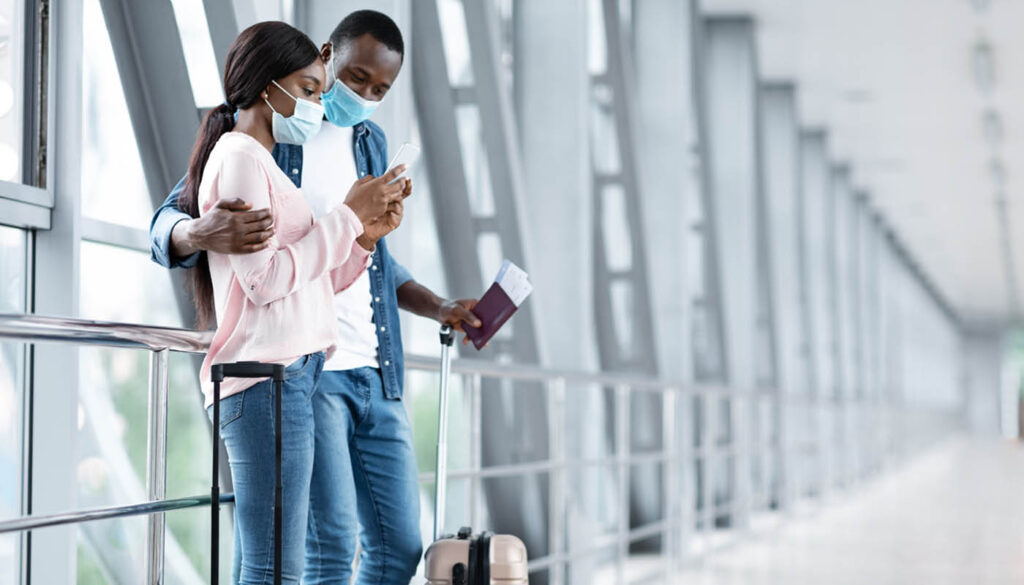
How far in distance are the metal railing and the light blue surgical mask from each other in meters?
0.25

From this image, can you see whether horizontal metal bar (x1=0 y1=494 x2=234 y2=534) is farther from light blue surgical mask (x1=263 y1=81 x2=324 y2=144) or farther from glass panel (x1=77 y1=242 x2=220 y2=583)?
glass panel (x1=77 y1=242 x2=220 y2=583)

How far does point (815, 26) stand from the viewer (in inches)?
236

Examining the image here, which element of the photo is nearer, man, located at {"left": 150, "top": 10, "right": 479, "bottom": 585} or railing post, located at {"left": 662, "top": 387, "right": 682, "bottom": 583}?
man, located at {"left": 150, "top": 10, "right": 479, "bottom": 585}

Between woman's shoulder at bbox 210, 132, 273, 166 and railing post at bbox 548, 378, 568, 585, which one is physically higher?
woman's shoulder at bbox 210, 132, 273, 166

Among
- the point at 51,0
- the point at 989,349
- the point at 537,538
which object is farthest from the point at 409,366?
the point at 989,349

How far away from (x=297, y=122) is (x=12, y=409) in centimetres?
70

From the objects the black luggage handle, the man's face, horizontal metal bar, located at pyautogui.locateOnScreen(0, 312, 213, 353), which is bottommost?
the black luggage handle

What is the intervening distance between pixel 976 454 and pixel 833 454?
756 centimetres

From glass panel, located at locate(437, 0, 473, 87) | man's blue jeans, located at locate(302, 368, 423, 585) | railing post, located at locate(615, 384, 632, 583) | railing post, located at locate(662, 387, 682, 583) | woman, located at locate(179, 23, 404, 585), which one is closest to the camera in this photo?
woman, located at locate(179, 23, 404, 585)

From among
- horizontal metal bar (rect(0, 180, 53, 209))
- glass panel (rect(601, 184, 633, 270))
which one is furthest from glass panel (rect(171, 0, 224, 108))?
glass panel (rect(601, 184, 633, 270))

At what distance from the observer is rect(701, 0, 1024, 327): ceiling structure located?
19.2ft

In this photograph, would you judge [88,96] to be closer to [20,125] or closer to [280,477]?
[20,125]

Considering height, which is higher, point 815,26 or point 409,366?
point 815,26

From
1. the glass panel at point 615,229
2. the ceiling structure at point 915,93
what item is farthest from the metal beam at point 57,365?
the ceiling structure at point 915,93
